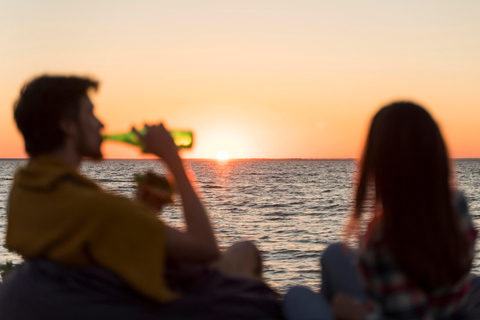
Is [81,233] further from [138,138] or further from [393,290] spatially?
[393,290]

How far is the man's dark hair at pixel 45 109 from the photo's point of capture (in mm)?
2182

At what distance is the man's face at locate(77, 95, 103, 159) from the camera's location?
7.51 ft

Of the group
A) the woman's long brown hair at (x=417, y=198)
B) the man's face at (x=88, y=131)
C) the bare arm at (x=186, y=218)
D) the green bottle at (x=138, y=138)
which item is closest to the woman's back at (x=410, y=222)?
the woman's long brown hair at (x=417, y=198)

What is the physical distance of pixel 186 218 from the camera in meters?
2.23

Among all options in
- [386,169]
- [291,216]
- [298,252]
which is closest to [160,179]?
[386,169]

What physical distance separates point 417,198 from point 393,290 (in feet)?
1.18

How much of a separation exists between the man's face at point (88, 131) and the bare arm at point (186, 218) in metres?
0.22

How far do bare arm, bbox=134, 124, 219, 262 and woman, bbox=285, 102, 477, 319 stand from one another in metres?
0.63

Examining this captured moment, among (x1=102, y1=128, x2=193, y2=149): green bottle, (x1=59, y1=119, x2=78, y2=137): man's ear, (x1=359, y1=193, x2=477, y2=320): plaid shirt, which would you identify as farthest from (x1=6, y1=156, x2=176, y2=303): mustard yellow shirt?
(x1=359, y1=193, x2=477, y2=320): plaid shirt

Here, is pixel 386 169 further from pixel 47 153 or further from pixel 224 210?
pixel 224 210

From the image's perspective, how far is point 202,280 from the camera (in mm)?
2396

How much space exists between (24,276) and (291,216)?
83.8ft

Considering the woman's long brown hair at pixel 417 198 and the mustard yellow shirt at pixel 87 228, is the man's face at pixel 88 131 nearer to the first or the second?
the mustard yellow shirt at pixel 87 228

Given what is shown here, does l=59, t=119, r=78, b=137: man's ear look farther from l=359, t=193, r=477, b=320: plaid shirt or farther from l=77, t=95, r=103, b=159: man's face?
l=359, t=193, r=477, b=320: plaid shirt
